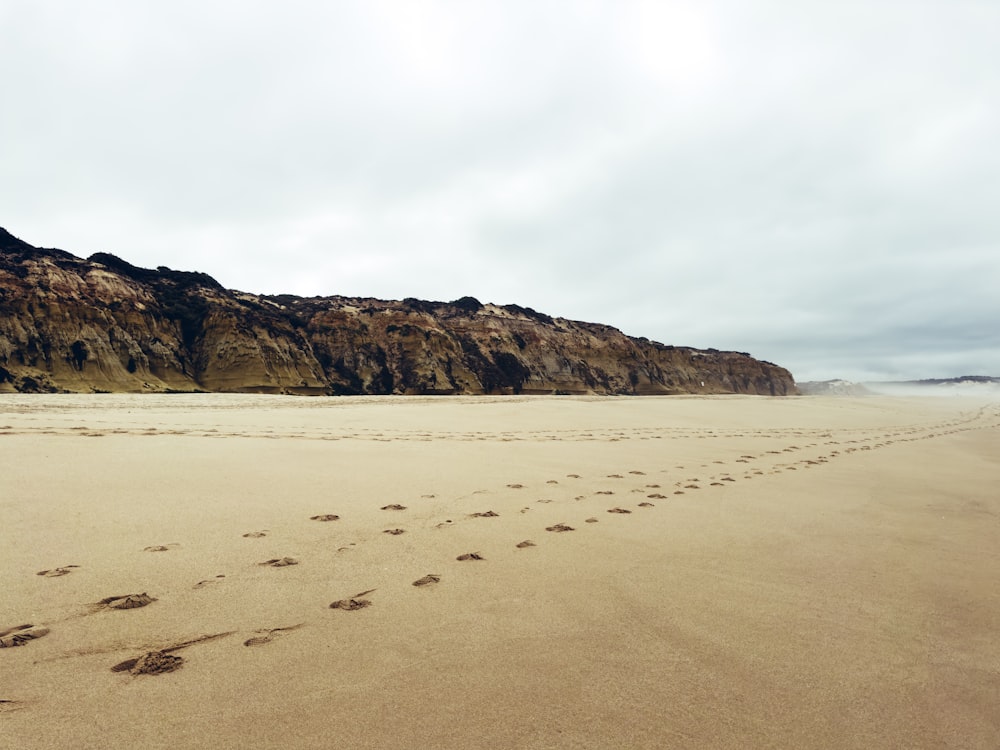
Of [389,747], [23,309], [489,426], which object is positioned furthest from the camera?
[23,309]

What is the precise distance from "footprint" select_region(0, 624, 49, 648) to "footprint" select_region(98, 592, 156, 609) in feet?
0.82

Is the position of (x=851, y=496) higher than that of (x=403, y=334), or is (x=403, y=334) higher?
(x=403, y=334)

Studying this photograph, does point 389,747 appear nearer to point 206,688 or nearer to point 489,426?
point 206,688

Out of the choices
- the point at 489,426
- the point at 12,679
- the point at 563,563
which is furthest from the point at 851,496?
the point at 489,426

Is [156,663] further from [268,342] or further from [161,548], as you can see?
[268,342]

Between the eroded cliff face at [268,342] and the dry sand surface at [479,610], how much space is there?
28.7 meters

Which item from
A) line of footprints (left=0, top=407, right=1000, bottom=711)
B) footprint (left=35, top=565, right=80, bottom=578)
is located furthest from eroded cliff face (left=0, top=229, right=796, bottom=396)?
line of footprints (left=0, top=407, right=1000, bottom=711)

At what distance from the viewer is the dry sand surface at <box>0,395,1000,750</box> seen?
1571 mm

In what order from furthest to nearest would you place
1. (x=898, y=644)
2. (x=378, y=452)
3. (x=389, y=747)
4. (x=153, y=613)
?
(x=378, y=452)
(x=153, y=613)
(x=898, y=644)
(x=389, y=747)

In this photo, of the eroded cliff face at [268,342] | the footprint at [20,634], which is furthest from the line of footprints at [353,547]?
the eroded cliff face at [268,342]

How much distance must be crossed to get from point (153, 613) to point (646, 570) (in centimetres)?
248

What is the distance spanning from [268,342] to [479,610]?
35.7 meters

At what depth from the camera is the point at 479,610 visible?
92.5 inches

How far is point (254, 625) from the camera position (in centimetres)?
216
